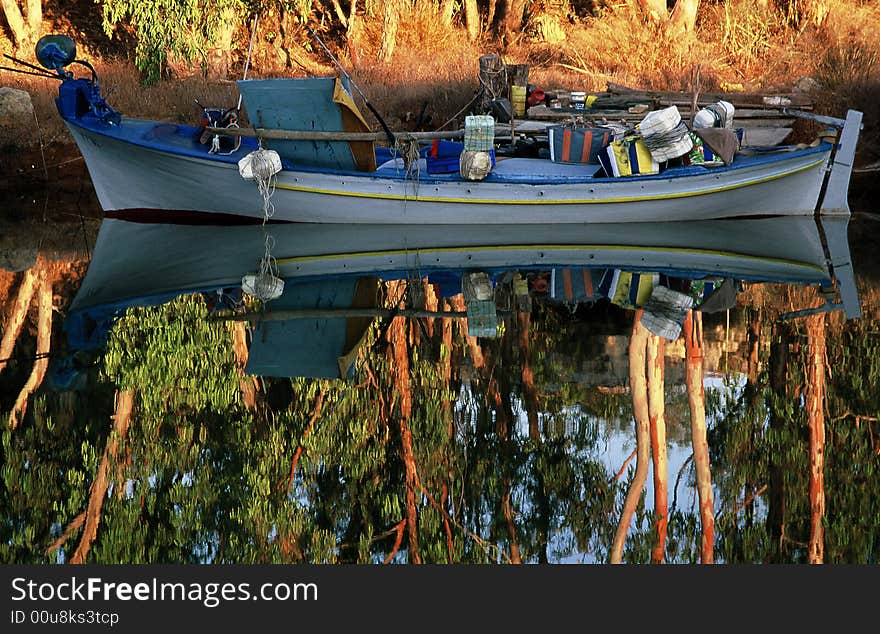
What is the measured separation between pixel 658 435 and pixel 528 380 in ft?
4.52

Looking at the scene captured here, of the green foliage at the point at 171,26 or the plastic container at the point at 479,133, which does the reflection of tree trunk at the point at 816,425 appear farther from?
the green foliage at the point at 171,26

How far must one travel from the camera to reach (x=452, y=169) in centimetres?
1584

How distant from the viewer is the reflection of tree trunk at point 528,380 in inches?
295

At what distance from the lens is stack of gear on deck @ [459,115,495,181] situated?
595 inches

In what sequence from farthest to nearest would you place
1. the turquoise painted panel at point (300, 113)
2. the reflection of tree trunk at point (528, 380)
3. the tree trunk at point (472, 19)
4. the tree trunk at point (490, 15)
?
the tree trunk at point (490, 15), the tree trunk at point (472, 19), the turquoise painted panel at point (300, 113), the reflection of tree trunk at point (528, 380)

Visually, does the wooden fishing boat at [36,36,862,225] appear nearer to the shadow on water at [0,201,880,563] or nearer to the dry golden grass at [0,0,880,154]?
the shadow on water at [0,201,880,563]

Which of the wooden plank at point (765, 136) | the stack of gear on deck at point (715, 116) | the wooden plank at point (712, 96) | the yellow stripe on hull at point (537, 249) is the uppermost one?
the stack of gear on deck at point (715, 116)

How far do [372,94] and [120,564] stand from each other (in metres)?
17.6

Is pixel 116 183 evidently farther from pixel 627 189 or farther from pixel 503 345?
pixel 503 345

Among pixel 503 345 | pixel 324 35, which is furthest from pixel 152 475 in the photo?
pixel 324 35

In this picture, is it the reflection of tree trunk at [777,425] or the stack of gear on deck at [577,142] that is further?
the stack of gear on deck at [577,142]

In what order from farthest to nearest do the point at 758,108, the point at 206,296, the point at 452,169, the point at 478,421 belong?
the point at 758,108
the point at 452,169
the point at 206,296
the point at 478,421

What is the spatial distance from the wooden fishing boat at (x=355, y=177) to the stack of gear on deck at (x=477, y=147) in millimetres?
199

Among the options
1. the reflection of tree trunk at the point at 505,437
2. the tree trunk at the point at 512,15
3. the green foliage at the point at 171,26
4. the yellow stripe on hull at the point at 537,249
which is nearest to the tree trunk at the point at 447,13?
the tree trunk at the point at 512,15
